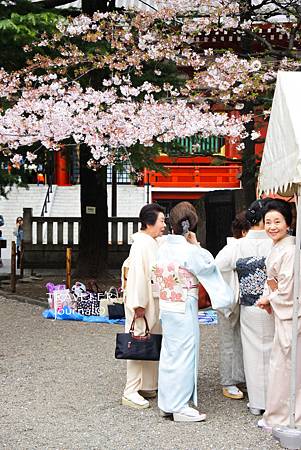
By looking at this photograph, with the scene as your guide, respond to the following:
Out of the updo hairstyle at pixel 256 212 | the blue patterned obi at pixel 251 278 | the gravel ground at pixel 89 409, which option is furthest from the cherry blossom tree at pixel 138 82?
the blue patterned obi at pixel 251 278

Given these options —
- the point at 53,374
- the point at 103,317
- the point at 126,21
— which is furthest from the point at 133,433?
the point at 126,21

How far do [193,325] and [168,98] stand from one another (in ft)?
21.6

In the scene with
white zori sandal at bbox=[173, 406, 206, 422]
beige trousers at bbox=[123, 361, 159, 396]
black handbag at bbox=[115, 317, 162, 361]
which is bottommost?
white zori sandal at bbox=[173, 406, 206, 422]

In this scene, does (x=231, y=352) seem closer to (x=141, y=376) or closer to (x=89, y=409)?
(x=141, y=376)

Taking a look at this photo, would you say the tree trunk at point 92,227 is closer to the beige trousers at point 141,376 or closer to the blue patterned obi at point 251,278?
the beige trousers at point 141,376

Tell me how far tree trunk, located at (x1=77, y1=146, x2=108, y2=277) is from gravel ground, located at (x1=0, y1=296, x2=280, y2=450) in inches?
255

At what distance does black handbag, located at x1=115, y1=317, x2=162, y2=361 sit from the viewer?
262 inches

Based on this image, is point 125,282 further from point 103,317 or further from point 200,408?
point 103,317

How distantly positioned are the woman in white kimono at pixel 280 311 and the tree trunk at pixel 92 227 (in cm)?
1019

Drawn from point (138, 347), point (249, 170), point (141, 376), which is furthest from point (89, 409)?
point (249, 170)

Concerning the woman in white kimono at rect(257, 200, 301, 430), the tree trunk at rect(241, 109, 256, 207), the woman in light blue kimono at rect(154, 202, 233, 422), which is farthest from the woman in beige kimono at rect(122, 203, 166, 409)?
the tree trunk at rect(241, 109, 256, 207)

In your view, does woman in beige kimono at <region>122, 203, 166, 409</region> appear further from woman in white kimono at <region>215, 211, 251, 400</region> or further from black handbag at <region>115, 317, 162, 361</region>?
woman in white kimono at <region>215, 211, 251, 400</region>

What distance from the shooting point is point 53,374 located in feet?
26.3

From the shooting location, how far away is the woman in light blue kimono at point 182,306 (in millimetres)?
6320
